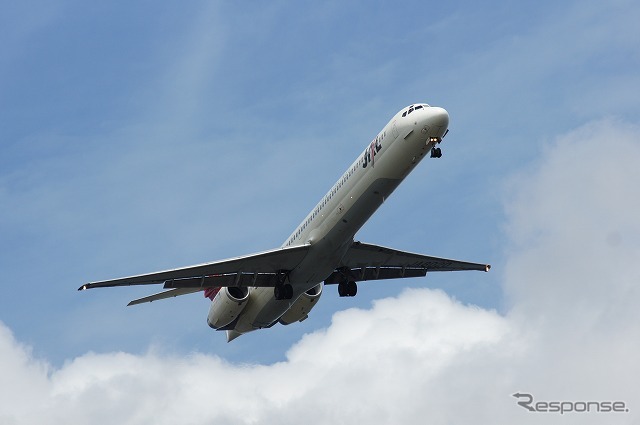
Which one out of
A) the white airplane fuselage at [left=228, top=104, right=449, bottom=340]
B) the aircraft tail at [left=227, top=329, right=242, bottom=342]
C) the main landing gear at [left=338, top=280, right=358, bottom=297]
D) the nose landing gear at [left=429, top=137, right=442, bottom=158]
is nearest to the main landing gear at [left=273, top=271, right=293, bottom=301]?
the white airplane fuselage at [left=228, top=104, right=449, bottom=340]

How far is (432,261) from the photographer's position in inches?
2501

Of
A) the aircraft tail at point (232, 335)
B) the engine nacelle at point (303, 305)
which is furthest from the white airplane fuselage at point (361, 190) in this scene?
the aircraft tail at point (232, 335)

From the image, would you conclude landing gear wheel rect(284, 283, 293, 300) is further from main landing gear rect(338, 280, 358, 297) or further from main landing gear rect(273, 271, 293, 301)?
main landing gear rect(338, 280, 358, 297)

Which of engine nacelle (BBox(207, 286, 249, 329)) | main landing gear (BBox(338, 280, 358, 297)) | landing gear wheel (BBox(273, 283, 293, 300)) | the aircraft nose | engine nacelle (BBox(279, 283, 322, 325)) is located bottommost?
landing gear wheel (BBox(273, 283, 293, 300))

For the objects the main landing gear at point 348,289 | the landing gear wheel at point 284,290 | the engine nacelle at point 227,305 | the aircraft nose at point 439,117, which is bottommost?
the landing gear wheel at point 284,290

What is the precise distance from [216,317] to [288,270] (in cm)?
673

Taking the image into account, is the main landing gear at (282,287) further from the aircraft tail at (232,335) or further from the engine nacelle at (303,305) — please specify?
the aircraft tail at (232,335)

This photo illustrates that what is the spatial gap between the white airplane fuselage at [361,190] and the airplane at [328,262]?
0.04m

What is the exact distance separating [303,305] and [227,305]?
4.29 metres

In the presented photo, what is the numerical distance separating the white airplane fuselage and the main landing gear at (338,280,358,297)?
2.03 m

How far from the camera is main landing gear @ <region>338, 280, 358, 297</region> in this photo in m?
60.6

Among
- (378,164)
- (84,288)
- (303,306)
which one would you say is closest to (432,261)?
(303,306)

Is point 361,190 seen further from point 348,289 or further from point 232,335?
point 232,335

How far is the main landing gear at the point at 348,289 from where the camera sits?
60.6m
